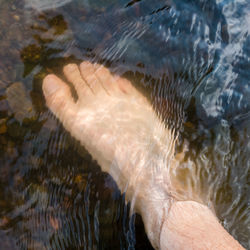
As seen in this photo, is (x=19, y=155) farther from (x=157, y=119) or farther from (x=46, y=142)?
(x=157, y=119)

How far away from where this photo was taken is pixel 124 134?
7.18 feet

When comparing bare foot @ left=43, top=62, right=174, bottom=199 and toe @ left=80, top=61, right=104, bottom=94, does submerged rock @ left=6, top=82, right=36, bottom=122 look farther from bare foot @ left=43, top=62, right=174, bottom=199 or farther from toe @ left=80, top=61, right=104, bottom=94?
toe @ left=80, top=61, right=104, bottom=94

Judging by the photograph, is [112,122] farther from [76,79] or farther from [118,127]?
[76,79]

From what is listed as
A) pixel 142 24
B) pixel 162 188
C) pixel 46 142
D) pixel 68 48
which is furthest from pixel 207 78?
pixel 46 142

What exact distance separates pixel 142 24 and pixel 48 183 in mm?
1376

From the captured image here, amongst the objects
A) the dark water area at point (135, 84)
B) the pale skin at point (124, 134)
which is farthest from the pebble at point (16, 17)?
the pale skin at point (124, 134)

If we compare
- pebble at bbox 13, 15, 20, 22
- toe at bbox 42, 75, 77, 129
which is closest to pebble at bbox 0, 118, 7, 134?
toe at bbox 42, 75, 77, 129

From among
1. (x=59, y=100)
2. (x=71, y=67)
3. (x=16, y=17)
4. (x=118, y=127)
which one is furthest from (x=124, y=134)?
(x=16, y=17)

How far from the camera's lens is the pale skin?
1.94 m

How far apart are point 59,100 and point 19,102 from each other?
28 centimetres

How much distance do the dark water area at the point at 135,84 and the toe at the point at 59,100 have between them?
0.16ft

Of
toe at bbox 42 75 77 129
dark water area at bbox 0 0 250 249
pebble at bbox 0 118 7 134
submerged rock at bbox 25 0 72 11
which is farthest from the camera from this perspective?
submerged rock at bbox 25 0 72 11

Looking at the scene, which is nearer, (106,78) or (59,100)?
(59,100)

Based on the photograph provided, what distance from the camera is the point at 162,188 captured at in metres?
1.97
